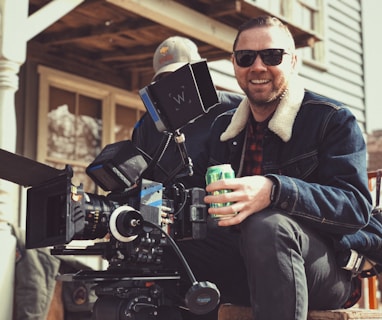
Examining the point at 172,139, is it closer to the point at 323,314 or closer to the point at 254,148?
the point at 254,148

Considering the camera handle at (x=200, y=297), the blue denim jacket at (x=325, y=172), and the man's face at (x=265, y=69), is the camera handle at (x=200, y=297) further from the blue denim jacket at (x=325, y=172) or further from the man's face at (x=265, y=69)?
the man's face at (x=265, y=69)

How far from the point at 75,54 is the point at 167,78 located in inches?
176

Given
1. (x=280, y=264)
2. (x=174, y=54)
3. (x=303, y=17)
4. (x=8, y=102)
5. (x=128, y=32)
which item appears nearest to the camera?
(x=280, y=264)

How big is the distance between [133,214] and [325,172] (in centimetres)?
68

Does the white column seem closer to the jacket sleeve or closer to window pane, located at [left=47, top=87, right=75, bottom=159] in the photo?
window pane, located at [left=47, top=87, right=75, bottom=159]

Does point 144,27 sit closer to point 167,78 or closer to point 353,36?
point 167,78

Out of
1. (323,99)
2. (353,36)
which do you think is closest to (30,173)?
(323,99)

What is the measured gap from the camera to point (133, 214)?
215 centimetres

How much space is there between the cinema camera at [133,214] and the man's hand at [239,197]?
172mm

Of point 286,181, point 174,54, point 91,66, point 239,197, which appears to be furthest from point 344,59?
point 239,197

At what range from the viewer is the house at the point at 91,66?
5203mm

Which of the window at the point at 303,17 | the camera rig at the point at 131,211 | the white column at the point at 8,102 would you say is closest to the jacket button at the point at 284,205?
the camera rig at the point at 131,211

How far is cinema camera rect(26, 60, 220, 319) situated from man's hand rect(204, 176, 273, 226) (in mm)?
172

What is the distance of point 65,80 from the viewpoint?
251 inches
